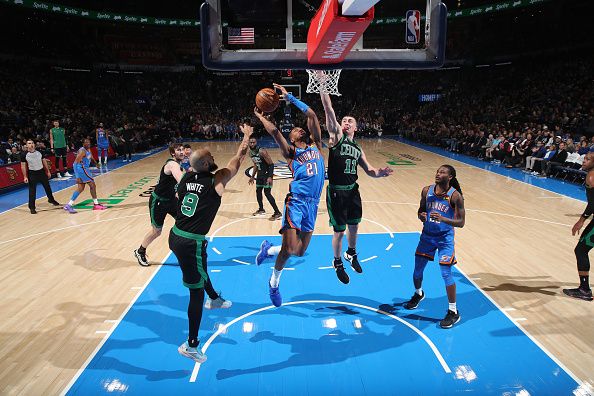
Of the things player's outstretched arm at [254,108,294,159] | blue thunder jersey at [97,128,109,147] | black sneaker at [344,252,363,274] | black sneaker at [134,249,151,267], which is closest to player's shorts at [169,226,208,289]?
player's outstretched arm at [254,108,294,159]

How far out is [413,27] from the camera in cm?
571

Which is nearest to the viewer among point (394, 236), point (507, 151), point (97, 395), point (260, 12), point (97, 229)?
point (97, 395)

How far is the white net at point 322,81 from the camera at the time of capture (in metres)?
6.00

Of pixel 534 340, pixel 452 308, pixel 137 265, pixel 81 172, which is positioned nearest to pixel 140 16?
pixel 81 172

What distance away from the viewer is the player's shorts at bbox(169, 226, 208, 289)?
4.21m

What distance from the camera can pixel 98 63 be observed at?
33438 millimetres

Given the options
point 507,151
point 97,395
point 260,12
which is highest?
point 260,12

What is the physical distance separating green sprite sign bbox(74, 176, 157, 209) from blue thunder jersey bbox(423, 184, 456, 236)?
923 centimetres

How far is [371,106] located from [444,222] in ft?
106

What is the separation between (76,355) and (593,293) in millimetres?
6808

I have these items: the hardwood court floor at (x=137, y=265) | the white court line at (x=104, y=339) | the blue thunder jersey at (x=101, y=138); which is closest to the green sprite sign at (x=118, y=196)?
the hardwood court floor at (x=137, y=265)

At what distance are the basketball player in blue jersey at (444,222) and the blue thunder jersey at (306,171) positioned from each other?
1.31m

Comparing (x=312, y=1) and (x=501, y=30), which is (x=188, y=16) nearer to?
(x=501, y=30)

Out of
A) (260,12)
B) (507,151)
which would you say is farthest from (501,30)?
(260,12)
